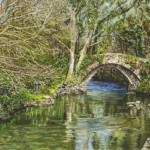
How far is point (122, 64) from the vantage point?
149 ft

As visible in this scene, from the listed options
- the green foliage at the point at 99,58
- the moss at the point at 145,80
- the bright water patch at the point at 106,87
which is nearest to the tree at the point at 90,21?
the green foliage at the point at 99,58

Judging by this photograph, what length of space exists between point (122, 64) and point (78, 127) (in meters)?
20.5

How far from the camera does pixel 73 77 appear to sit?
44656 millimetres

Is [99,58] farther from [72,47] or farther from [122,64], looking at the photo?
[72,47]

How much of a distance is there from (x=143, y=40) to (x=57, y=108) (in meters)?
22.3

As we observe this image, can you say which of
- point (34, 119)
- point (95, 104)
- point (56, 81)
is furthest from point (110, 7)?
point (34, 119)

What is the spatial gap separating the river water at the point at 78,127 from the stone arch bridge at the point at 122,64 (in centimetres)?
Answer: 902

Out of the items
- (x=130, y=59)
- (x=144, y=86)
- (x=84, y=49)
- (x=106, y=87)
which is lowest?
(x=106, y=87)

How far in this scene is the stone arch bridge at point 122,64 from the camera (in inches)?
1791

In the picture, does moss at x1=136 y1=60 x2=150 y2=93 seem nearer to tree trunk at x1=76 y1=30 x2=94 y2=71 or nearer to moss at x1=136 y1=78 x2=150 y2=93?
moss at x1=136 y1=78 x2=150 y2=93

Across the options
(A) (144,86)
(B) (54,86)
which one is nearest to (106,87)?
(A) (144,86)

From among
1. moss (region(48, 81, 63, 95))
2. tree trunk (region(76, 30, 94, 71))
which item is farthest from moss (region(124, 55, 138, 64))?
moss (region(48, 81, 63, 95))

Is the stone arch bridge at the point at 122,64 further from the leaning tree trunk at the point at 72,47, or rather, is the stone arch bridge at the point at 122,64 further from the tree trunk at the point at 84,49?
the leaning tree trunk at the point at 72,47

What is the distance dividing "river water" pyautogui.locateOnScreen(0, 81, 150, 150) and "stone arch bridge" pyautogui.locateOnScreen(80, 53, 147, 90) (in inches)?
355
